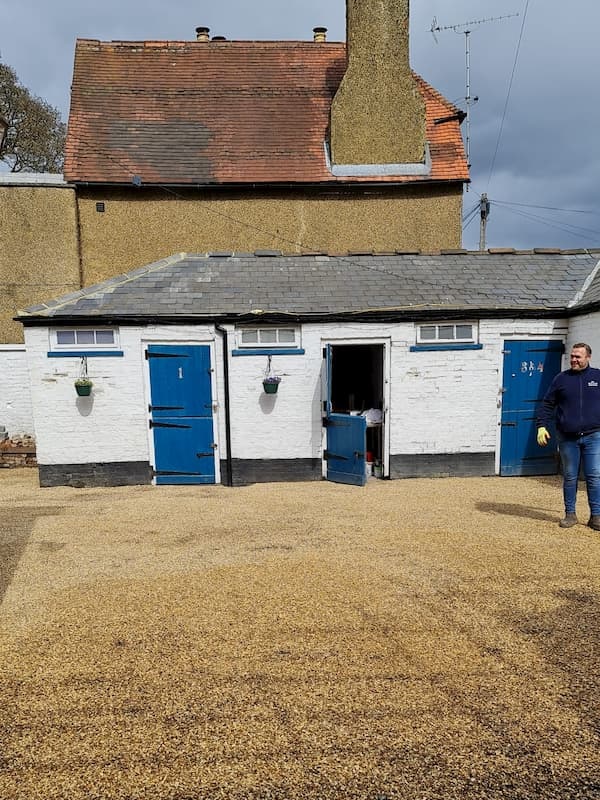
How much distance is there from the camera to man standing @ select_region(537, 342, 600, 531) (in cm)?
593

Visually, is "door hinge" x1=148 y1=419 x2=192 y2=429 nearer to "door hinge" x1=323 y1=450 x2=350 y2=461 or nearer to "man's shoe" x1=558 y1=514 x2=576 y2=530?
"door hinge" x1=323 y1=450 x2=350 y2=461

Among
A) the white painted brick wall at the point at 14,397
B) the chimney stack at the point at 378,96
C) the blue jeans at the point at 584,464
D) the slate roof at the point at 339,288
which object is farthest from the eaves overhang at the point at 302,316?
the chimney stack at the point at 378,96

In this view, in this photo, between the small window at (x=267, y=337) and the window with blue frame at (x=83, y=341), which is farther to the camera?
the small window at (x=267, y=337)

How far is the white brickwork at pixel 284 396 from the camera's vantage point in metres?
8.97

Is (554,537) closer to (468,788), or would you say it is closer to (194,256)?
(468,788)

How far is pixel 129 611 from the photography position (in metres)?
4.35

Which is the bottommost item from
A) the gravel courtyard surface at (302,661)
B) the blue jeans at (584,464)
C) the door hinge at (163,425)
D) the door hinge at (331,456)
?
the gravel courtyard surface at (302,661)

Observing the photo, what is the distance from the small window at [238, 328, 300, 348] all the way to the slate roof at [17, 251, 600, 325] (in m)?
0.25

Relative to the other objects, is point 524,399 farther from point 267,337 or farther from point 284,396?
point 267,337

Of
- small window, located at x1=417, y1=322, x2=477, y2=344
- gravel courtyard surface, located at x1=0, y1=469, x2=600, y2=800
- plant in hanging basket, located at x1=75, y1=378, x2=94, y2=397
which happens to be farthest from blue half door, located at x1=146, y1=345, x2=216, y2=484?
small window, located at x1=417, y1=322, x2=477, y2=344

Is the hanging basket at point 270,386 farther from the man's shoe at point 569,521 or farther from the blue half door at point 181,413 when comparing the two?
the man's shoe at point 569,521

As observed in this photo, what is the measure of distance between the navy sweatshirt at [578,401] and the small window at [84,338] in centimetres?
694

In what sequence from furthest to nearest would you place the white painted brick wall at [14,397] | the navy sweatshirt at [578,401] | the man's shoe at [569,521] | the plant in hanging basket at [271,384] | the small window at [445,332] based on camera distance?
the white painted brick wall at [14,397], the small window at [445,332], the plant in hanging basket at [271,384], the man's shoe at [569,521], the navy sweatshirt at [578,401]

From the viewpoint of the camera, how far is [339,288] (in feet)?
31.5
